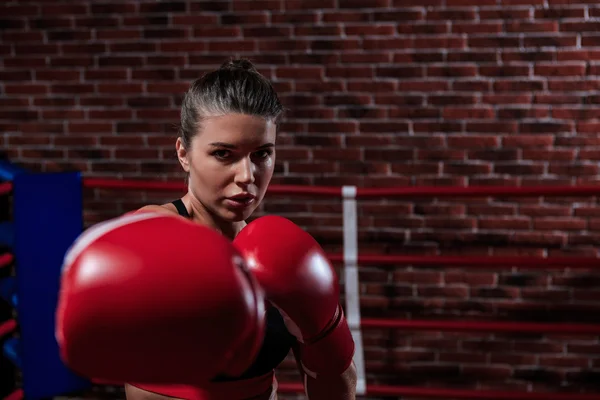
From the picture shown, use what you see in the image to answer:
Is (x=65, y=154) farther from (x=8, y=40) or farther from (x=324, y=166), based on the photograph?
(x=324, y=166)

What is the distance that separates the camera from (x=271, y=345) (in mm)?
983

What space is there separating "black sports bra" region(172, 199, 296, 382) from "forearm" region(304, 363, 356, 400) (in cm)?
7

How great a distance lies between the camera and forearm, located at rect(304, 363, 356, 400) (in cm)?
101

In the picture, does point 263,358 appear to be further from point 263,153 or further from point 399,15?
point 399,15

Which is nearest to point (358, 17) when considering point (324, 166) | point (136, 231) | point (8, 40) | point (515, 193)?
point (324, 166)

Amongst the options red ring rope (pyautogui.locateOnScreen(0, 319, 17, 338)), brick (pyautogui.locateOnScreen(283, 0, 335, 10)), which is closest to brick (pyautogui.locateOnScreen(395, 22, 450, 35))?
brick (pyautogui.locateOnScreen(283, 0, 335, 10))

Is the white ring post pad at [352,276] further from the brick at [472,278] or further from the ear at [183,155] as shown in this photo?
the ear at [183,155]

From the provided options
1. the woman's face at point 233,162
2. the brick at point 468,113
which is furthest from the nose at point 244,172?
the brick at point 468,113

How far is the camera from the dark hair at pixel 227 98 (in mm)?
901

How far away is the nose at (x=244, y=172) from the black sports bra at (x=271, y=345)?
187mm

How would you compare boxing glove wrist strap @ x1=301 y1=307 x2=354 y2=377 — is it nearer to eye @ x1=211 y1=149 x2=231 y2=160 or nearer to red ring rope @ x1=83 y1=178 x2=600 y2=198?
eye @ x1=211 y1=149 x2=231 y2=160

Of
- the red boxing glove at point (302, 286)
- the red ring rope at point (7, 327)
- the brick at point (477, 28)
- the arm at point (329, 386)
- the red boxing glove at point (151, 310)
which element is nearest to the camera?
the red boxing glove at point (151, 310)

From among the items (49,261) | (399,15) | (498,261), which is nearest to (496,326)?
(498,261)

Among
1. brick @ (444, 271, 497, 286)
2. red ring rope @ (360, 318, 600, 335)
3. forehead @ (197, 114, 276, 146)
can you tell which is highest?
forehead @ (197, 114, 276, 146)
